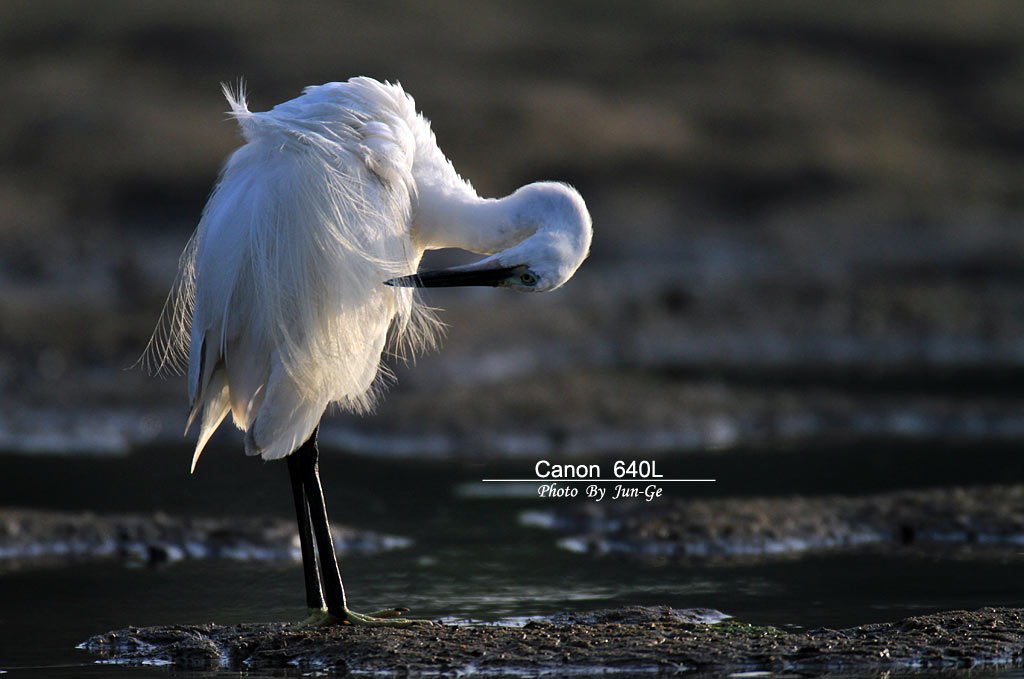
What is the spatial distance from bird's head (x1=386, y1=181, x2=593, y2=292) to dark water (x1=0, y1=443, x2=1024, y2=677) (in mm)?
1734

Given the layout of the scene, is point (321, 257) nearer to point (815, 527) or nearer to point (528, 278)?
point (528, 278)

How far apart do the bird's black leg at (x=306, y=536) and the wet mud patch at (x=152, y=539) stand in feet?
6.29

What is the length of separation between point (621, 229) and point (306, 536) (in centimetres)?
2188

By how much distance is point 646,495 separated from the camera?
34.1ft

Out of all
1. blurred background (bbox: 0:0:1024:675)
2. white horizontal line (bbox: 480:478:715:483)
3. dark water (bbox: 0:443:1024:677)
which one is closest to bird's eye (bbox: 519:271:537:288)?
dark water (bbox: 0:443:1024:677)

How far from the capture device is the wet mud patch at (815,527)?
339 inches

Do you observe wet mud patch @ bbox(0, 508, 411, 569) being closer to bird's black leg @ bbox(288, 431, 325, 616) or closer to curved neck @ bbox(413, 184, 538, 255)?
bird's black leg @ bbox(288, 431, 325, 616)

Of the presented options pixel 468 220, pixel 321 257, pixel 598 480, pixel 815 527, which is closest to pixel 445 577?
pixel 468 220

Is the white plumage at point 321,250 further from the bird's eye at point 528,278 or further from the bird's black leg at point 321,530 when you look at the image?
the bird's black leg at point 321,530

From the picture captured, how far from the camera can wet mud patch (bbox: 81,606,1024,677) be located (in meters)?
5.84

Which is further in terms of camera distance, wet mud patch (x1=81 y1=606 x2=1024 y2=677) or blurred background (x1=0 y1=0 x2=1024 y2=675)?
blurred background (x1=0 y1=0 x2=1024 y2=675)

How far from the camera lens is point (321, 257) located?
6508 mm

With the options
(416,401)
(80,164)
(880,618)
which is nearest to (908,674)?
(880,618)

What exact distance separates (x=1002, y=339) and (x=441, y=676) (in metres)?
14.9
